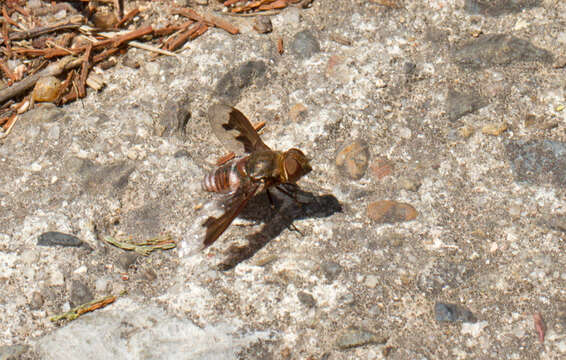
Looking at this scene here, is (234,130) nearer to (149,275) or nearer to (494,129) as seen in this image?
(149,275)

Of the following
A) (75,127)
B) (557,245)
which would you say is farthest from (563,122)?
(75,127)

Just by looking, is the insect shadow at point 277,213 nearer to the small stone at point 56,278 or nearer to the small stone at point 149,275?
the small stone at point 149,275

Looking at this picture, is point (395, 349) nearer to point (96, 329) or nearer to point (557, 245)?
point (557, 245)

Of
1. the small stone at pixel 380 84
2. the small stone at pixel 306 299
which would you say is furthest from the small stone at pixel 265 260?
the small stone at pixel 380 84

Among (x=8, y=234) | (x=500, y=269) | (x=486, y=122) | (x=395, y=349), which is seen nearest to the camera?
(x=395, y=349)

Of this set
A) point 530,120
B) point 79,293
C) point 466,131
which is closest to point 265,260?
point 79,293

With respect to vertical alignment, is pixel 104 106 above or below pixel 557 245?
above
